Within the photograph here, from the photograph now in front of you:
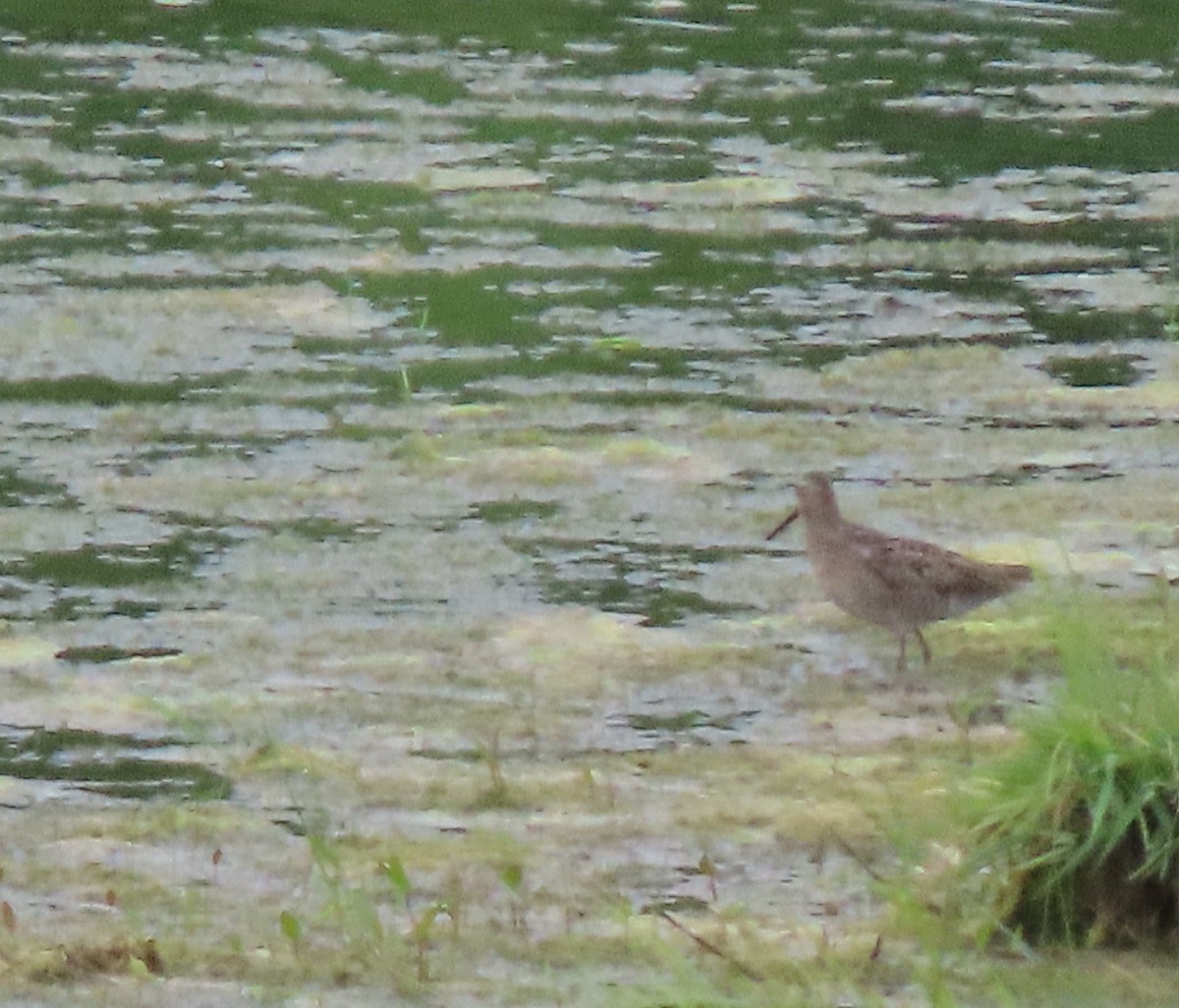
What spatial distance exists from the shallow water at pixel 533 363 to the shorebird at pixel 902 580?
0.41 ft

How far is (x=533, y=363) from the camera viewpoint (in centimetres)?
767

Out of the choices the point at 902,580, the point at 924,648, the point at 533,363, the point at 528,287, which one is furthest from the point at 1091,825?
the point at 528,287

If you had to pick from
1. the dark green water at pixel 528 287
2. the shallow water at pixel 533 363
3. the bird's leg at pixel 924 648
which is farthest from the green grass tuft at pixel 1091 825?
the dark green water at pixel 528 287

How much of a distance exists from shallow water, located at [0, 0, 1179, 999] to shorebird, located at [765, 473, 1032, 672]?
0.41ft

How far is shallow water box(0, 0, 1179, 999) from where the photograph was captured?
538 centimetres

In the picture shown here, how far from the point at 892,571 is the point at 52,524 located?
1900mm

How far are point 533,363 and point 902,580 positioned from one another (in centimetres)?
235

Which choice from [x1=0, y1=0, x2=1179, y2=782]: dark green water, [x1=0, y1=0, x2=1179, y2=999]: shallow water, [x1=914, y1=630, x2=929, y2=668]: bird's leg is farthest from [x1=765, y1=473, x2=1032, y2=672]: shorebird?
[x1=0, y1=0, x2=1179, y2=782]: dark green water

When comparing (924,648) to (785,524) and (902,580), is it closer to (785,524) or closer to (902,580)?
(902,580)

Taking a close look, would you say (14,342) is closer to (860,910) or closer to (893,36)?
(860,910)

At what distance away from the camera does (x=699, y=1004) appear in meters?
3.45

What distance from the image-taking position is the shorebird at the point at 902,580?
552 cm

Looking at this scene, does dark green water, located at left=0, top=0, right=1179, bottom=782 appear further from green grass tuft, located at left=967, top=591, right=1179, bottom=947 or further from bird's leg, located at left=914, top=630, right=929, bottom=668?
green grass tuft, located at left=967, top=591, right=1179, bottom=947

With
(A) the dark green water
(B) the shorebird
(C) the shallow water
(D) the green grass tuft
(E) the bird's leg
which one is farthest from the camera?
(A) the dark green water
